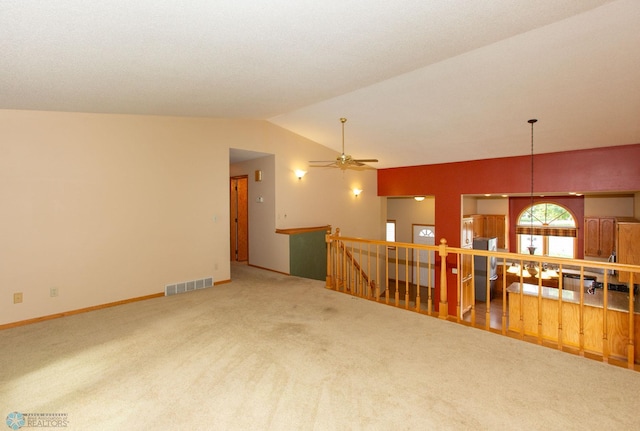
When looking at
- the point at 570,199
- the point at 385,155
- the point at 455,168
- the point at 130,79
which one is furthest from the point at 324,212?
the point at 570,199

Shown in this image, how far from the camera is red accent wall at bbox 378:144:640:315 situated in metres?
4.93

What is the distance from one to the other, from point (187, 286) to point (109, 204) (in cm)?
165

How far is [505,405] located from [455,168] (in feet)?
17.9

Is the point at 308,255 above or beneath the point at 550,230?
beneath

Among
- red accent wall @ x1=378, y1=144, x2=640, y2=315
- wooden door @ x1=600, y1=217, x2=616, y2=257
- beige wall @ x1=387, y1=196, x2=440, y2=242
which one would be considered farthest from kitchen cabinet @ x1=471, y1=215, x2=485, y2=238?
wooden door @ x1=600, y1=217, x2=616, y2=257

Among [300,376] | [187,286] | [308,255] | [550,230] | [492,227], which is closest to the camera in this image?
[300,376]

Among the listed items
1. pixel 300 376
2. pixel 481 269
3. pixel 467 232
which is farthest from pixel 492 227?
pixel 300 376

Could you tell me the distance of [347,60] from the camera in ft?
9.80

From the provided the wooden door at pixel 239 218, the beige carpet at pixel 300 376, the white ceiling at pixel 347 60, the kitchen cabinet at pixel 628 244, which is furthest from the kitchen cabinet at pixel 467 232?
the wooden door at pixel 239 218

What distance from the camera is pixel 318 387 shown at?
7.40 feet

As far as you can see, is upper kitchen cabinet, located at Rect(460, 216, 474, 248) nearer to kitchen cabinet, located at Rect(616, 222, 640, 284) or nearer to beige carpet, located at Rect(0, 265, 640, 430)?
kitchen cabinet, located at Rect(616, 222, 640, 284)

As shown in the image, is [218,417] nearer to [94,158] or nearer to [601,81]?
[94,158]

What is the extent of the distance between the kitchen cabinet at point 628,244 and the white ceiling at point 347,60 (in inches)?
61.6

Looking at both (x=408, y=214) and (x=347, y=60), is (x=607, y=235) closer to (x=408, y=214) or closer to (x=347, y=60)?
(x=408, y=214)
